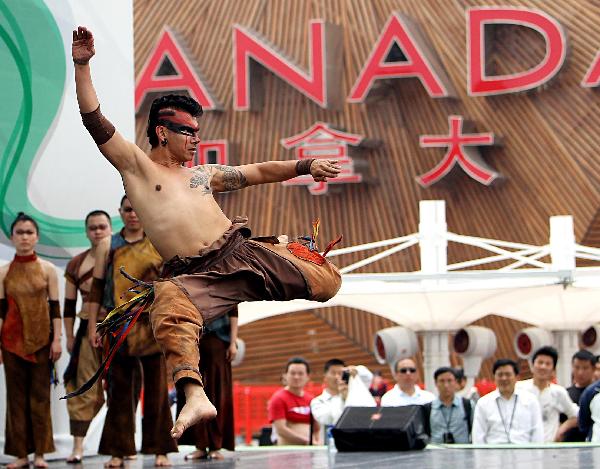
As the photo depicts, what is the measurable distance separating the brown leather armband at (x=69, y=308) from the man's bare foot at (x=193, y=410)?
11.1 ft

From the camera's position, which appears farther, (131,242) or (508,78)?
(508,78)

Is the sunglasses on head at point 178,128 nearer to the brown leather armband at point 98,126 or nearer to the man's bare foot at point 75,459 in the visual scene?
the brown leather armband at point 98,126

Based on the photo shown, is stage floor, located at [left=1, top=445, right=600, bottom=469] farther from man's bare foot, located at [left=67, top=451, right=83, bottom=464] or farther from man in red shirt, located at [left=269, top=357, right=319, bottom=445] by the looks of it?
man in red shirt, located at [left=269, top=357, right=319, bottom=445]

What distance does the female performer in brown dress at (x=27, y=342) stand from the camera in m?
7.60

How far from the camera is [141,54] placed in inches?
794

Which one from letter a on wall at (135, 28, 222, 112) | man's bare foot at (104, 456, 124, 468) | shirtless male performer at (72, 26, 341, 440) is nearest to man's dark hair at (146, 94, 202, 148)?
shirtless male performer at (72, 26, 341, 440)

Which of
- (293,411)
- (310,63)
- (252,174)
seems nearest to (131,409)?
(293,411)

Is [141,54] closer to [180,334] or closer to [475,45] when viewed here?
[475,45]

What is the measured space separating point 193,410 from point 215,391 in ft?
10.1

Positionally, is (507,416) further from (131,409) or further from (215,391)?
(131,409)

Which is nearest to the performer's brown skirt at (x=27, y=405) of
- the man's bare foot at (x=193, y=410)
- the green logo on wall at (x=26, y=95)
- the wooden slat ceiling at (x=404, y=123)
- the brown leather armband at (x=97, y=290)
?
the brown leather armband at (x=97, y=290)

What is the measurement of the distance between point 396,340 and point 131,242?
8680mm

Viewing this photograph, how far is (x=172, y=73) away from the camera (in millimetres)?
20141

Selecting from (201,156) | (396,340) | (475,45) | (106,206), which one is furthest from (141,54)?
(106,206)
